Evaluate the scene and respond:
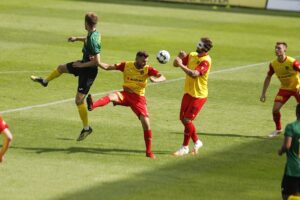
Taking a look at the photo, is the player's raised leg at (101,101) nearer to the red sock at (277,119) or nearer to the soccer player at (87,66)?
the soccer player at (87,66)

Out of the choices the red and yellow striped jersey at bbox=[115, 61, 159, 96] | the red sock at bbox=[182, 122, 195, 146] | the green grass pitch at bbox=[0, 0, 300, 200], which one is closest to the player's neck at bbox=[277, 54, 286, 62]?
the green grass pitch at bbox=[0, 0, 300, 200]

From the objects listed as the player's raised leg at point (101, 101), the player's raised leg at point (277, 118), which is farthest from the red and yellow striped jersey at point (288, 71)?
the player's raised leg at point (101, 101)

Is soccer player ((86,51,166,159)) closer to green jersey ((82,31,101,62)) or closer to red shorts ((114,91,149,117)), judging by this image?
red shorts ((114,91,149,117))

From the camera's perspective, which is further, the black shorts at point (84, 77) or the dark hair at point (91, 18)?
the black shorts at point (84, 77)

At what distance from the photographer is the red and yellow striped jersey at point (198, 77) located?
1888 cm

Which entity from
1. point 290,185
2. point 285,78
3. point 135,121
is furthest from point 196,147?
point 290,185

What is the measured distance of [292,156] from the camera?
13.7m

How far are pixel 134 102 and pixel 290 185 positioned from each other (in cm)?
548

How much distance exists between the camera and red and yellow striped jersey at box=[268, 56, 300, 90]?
2105 cm

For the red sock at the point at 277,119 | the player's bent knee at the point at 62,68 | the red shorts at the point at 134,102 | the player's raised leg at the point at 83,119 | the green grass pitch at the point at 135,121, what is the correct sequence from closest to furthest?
the green grass pitch at the point at 135,121
the red shorts at the point at 134,102
the player's raised leg at the point at 83,119
the player's bent knee at the point at 62,68
the red sock at the point at 277,119

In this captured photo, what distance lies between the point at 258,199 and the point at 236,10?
109ft

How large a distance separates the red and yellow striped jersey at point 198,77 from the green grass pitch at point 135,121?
1.28 m

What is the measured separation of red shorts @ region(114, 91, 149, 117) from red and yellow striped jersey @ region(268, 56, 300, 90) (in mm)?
3993

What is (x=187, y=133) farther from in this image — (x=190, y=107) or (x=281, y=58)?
(x=281, y=58)
